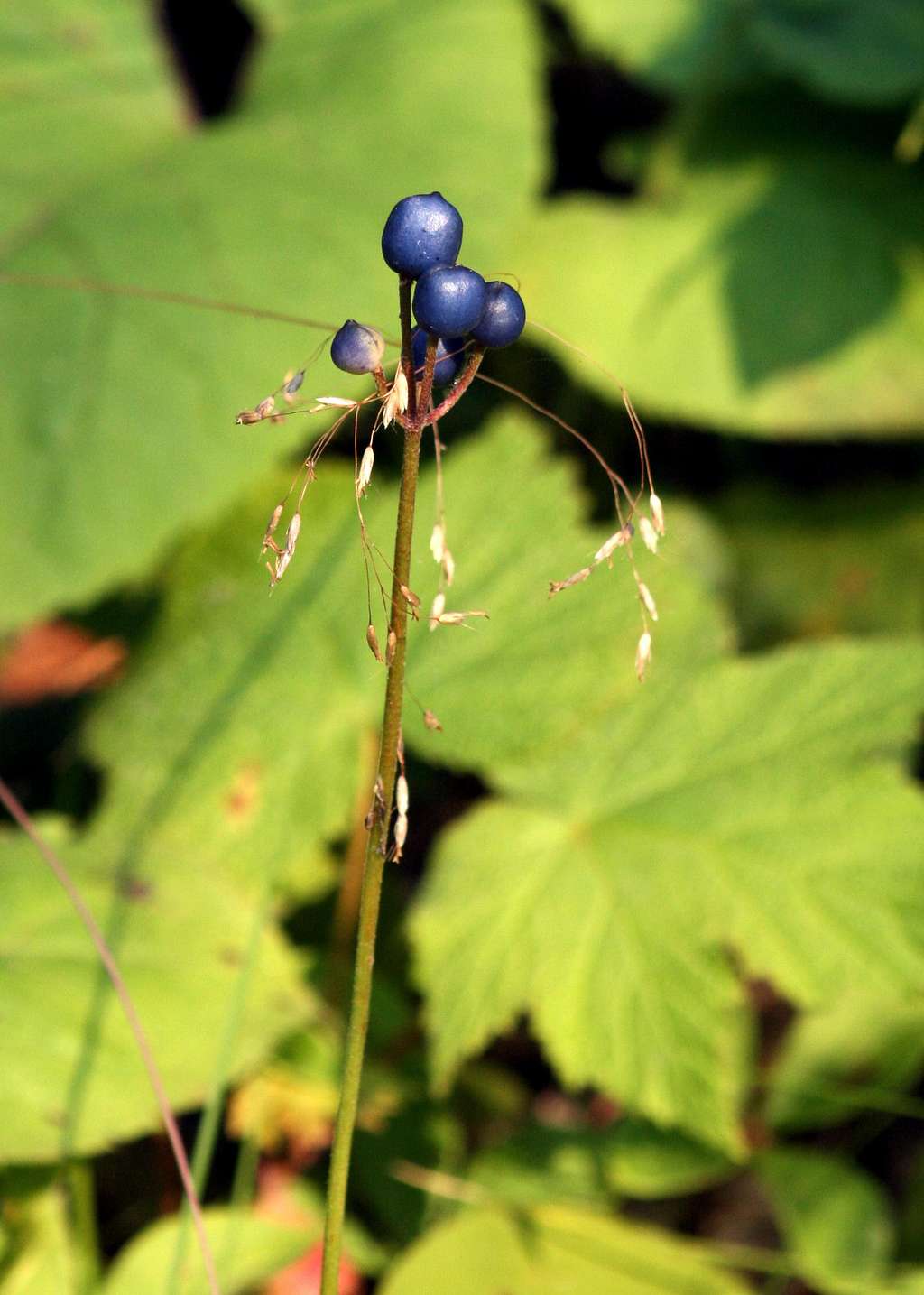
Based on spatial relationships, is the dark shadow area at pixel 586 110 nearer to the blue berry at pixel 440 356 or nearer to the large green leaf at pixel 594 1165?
the large green leaf at pixel 594 1165

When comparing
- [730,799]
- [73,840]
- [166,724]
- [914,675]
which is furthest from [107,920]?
[914,675]

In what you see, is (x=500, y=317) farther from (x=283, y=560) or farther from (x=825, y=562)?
(x=825, y=562)

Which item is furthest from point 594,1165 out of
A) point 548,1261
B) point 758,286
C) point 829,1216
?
point 758,286

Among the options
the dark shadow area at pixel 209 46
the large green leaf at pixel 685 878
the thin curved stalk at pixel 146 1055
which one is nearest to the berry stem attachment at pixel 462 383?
the thin curved stalk at pixel 146 1055

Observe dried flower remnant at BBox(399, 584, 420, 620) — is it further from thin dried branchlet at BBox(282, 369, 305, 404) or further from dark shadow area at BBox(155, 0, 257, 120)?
dark shadow area at BBox(155, 0, 257, 120)

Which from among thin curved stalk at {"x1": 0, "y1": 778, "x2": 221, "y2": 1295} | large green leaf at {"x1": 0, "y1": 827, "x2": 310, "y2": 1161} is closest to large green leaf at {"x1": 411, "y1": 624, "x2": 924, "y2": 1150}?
large green leaf at {"x1": 0, "y1": 827, "x2": 310, "y2": 1161}

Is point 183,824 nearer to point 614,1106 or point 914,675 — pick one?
point 614,1106
